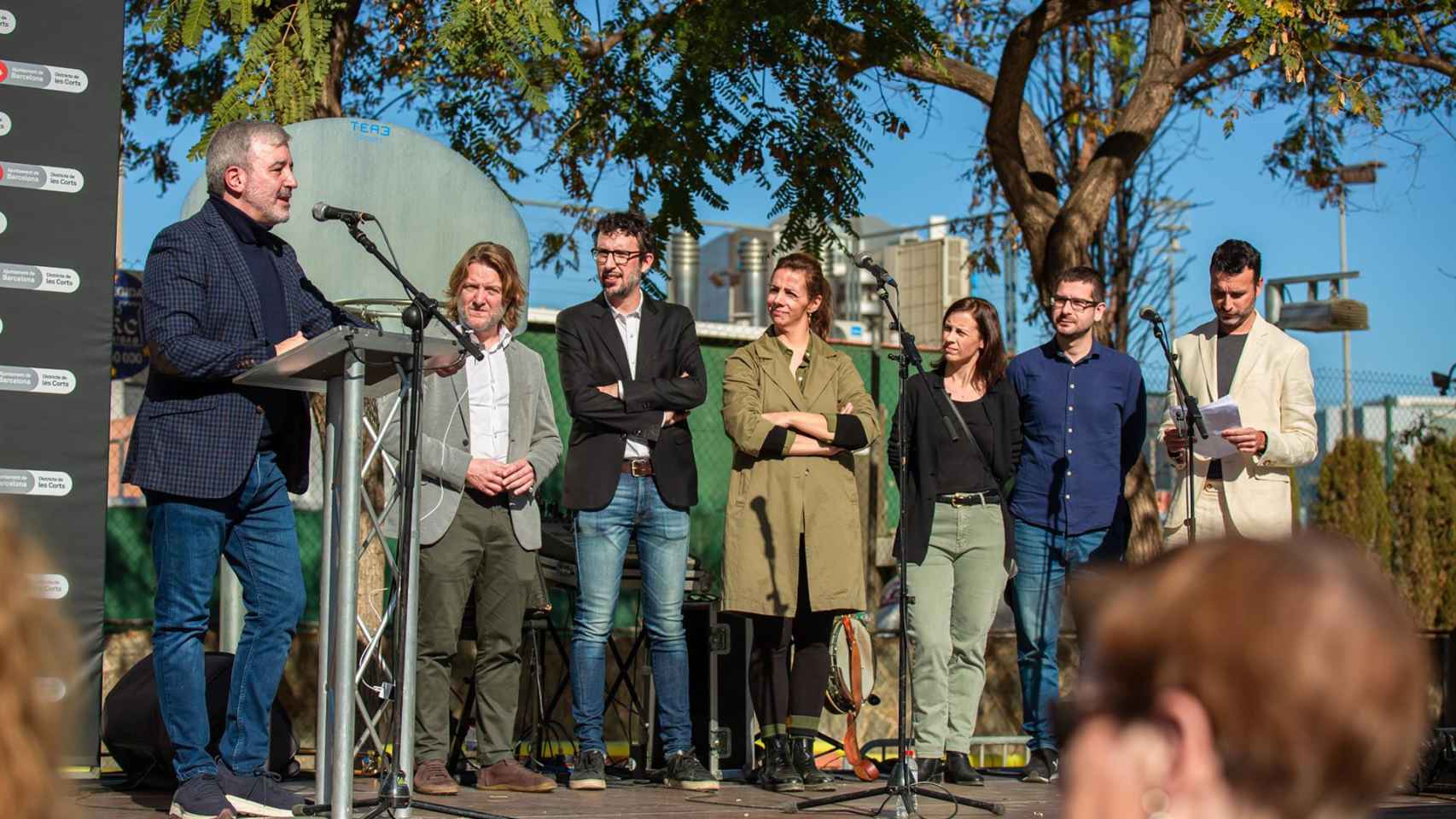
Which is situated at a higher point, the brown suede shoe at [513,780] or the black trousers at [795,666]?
the black trousers at [795,666]

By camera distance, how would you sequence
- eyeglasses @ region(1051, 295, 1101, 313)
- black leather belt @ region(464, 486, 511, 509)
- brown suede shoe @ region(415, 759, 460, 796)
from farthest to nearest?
eyeglasses @ region(1051, 295, 1101, 313) < black leather belt @ region(464, 486, 511, 509) < brown suede shoe @ region(415, 759, 460, 796)

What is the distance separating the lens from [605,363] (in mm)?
6371

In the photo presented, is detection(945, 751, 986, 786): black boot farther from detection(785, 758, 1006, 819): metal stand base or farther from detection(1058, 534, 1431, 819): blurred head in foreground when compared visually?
detection(1058, 534, 1431, 819): blurred head in foreground

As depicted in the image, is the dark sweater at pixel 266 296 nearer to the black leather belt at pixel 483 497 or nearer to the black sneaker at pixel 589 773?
the black leather belt at pixel 483 497

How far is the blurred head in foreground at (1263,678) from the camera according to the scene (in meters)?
1.14

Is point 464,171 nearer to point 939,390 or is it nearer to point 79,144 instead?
point 79,144

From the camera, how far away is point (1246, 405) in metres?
6.51

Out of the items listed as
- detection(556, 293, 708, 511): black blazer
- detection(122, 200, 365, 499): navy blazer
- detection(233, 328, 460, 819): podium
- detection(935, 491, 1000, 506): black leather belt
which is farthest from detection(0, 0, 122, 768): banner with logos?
detection(935, 491, 1000, 506): black leather belt

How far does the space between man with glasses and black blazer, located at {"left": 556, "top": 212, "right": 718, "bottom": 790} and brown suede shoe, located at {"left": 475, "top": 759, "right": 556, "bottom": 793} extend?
178 millimetres

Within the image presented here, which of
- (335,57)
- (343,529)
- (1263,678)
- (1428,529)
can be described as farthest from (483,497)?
(1428,529)

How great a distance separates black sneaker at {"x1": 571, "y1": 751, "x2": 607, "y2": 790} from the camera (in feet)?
20.1

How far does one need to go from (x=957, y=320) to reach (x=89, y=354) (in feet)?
11.5

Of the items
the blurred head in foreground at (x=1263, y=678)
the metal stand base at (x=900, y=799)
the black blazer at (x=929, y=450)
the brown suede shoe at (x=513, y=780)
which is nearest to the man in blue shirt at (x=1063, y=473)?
the black blazer at (x=929, y=450)

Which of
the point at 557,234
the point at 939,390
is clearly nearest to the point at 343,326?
the point at 939,390
